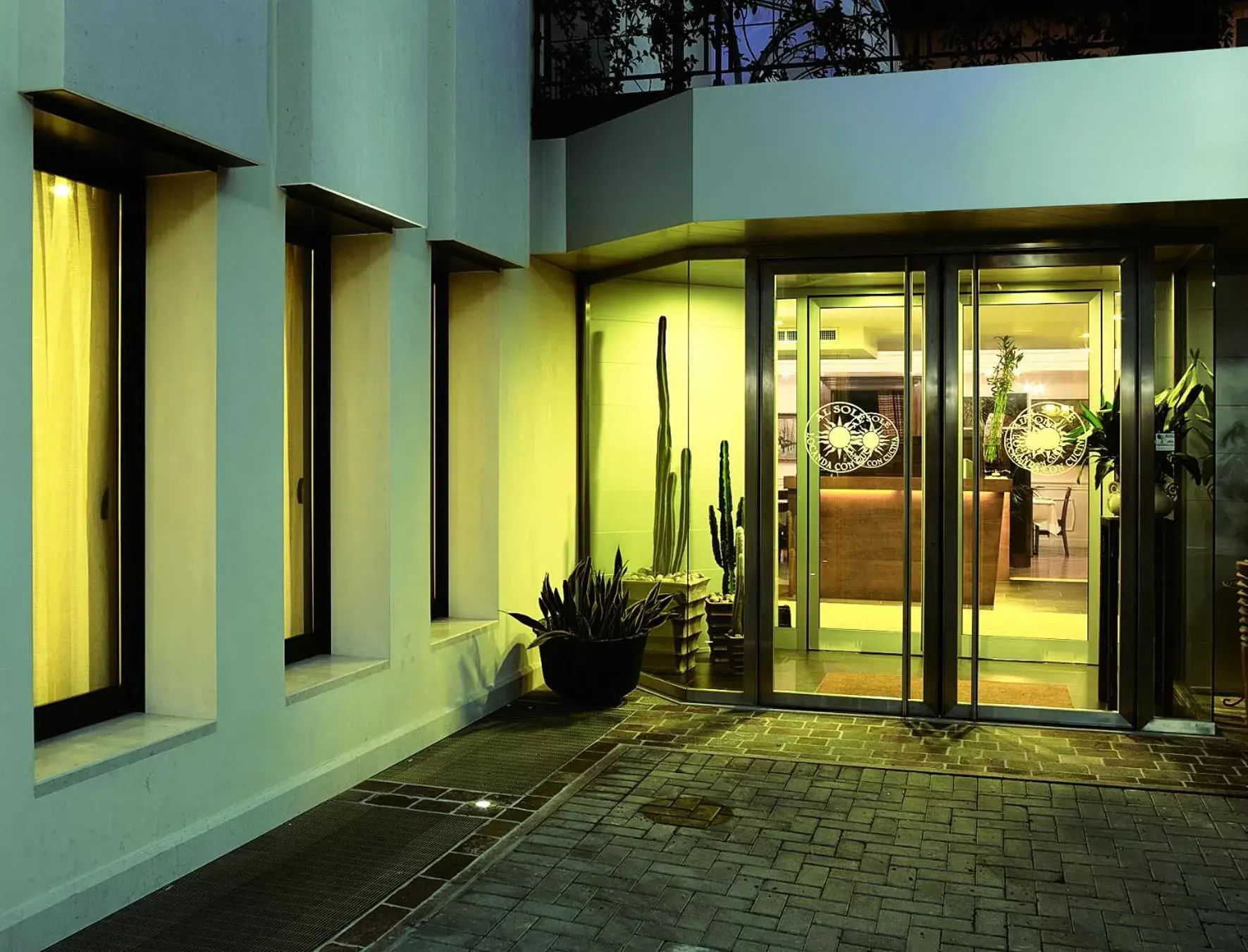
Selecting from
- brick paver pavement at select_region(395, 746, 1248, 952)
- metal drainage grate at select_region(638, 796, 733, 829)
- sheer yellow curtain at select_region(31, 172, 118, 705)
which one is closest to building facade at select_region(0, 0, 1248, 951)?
sheer yellow curtain at select_region(31, 172, 118, 705)

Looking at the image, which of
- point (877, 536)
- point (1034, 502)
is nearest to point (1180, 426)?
point (1034, 502)

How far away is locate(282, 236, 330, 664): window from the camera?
5742mm

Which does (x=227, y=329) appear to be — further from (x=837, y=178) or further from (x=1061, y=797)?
(x=1061, y=797)

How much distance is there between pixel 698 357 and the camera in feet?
23.6

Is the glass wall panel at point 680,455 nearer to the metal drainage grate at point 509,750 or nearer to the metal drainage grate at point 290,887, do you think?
the metal drainage grate at point 509,750

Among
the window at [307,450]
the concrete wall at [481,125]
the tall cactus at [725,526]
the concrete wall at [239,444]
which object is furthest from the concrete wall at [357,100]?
the tall cactus at [725,526]

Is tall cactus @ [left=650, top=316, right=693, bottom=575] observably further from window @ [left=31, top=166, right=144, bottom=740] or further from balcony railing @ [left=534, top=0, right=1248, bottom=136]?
window @ [left=31, top=166, right=144, bottom=740]

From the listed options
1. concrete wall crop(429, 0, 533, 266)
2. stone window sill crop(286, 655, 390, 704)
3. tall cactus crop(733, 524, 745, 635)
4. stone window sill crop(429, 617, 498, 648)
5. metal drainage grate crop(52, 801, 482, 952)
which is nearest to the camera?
metal drainage grate crop(52, 801, 482, 952)

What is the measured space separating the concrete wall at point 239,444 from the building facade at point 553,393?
0.07 feet

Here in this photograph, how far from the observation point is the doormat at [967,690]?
22.1ft

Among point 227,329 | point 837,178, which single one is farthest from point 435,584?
point 837,178

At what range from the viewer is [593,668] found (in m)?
6.95

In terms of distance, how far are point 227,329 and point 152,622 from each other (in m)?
1.20

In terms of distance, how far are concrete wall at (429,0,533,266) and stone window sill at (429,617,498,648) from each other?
2.19m
